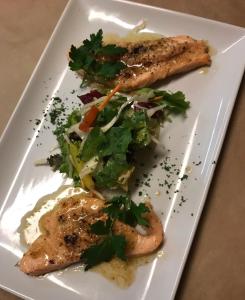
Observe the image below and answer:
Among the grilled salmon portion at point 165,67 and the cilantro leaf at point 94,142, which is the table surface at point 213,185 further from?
the cilantro leaf at point 94,142

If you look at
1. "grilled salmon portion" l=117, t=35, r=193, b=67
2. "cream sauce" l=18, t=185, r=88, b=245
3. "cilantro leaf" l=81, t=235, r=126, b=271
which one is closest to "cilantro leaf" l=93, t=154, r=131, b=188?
"cream sauce" l=18, t=185, r=88, b=245

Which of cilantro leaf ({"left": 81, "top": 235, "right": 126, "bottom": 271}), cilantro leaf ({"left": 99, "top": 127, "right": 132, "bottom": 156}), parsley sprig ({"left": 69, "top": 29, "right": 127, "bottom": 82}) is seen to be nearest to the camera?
cilantro leaf ({"left": 81, "top": 235, "right": 126, "bottom": 271})

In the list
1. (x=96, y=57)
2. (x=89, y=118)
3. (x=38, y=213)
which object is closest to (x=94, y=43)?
(x=96, y=57)

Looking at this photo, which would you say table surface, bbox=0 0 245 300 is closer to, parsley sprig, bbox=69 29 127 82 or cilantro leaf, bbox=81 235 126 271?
cilantro leaf, bbox=81 235 126 271

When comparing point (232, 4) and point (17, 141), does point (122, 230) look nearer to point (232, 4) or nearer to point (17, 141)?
point (17, 141)

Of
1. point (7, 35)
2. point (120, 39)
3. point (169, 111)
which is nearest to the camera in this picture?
point (169, 111)

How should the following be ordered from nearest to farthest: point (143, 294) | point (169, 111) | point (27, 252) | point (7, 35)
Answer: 1. point (143, 294)
2. point (27, 252)
3. point (169, 111)
4. point (7, 35)

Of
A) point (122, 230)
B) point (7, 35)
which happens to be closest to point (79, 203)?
point (122, 230)

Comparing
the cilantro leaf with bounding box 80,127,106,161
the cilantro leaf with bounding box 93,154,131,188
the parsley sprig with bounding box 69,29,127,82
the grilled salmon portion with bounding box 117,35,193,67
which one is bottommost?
the cilantro leaf with bounding box 93,154,131,188
